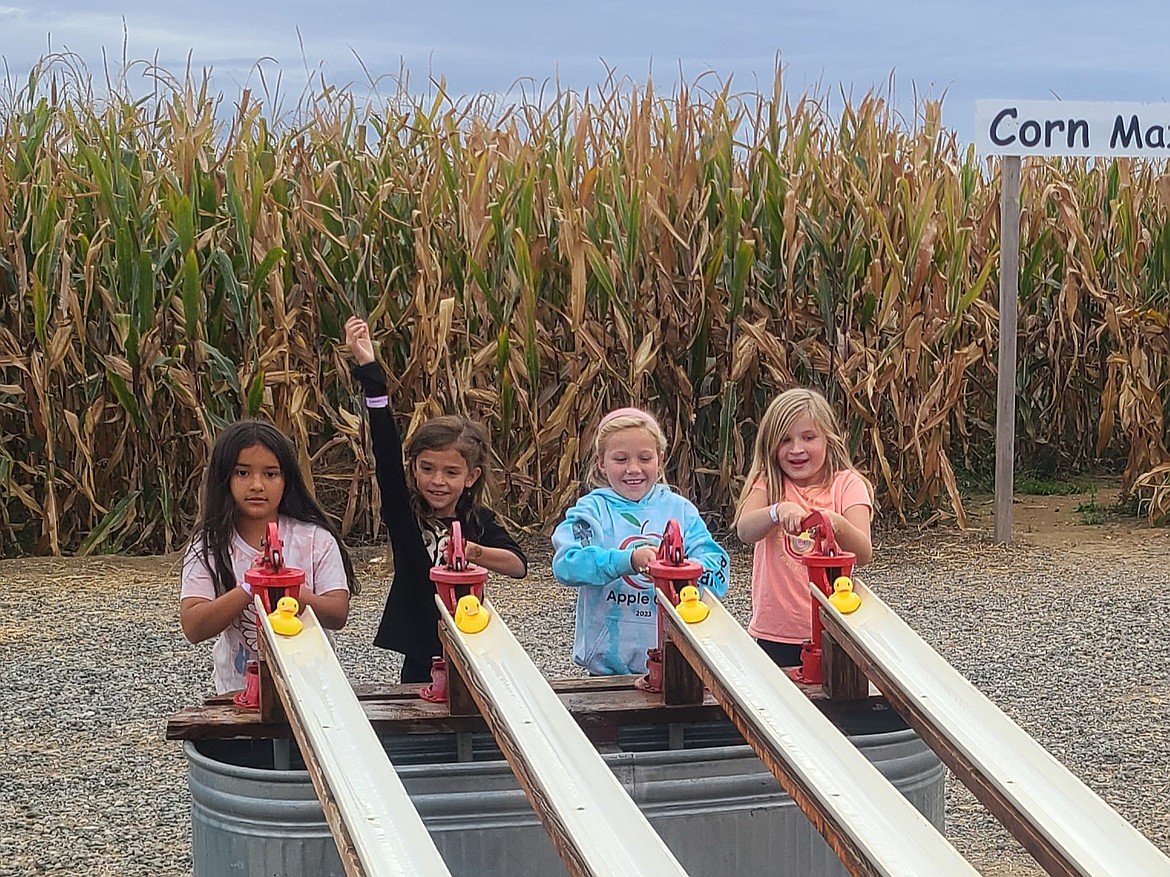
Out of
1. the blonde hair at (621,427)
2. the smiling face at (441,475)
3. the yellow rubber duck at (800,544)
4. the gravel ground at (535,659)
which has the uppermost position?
the blonde hair at (621,427)

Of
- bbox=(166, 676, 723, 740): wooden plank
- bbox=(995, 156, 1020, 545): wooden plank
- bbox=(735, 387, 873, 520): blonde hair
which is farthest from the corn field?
bbox=(166, 676, 723, 740): wooden plank

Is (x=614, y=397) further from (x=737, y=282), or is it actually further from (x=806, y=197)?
(x=806, y=197)

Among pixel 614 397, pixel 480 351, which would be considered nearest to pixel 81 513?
pixel 480 351

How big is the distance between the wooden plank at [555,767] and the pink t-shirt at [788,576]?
1.27 meters

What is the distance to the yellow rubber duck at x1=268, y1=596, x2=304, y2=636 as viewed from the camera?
7.74 ft

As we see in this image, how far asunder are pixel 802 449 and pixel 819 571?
1013mm

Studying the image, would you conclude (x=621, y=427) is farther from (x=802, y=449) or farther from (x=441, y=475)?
(x=802, y=449)

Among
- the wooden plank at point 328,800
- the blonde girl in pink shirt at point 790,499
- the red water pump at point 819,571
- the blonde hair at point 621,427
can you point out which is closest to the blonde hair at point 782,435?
the blonde girl in pink shirt at point 790,499

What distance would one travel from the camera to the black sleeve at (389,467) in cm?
330

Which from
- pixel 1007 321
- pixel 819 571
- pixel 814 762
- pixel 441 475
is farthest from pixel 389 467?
pixel 1007 321

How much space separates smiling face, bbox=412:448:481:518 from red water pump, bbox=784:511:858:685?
2.95 ft

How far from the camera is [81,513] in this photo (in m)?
7.13

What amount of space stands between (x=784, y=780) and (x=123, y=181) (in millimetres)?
5477

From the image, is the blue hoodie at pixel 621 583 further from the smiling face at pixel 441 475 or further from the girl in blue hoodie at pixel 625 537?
the smiling face at pixel 441 475
